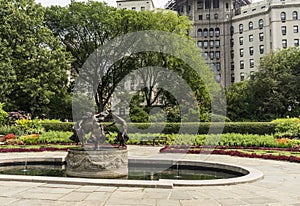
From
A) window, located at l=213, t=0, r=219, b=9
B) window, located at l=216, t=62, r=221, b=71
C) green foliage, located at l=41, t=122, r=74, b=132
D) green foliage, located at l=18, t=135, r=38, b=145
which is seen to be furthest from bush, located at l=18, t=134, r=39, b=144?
window, located at l=213, t=0, r=219, b=9

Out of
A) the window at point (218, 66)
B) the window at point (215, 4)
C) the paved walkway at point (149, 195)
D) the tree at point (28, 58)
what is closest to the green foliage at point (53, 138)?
the tree at point (28, 58)

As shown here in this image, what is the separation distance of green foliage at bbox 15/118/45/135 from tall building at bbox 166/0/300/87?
5055 centimetres

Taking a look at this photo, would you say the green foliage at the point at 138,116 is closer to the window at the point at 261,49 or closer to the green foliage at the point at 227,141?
the green foliage at the point at 227,141

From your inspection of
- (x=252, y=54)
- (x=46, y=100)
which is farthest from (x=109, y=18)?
(x=252, y=54)

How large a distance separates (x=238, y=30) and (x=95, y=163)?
72.5 m

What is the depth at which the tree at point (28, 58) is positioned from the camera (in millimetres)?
31742

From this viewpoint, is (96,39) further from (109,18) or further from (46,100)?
(46,100)

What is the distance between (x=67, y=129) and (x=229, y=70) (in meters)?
58.0

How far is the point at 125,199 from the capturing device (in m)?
6.99

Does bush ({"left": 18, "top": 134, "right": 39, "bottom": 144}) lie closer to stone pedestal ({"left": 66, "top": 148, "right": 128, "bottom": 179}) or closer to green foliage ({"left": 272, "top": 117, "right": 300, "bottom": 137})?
stone pedestal ({"left": 66, "top": 148, "right": 128, "bottom": 179})

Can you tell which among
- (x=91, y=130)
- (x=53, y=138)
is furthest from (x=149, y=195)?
(x=53, y=138)

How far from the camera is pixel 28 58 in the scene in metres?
33.2

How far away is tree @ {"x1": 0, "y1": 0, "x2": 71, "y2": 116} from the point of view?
104ft

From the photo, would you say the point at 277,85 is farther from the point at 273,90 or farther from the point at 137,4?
the point at 137,4
